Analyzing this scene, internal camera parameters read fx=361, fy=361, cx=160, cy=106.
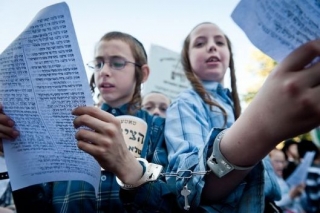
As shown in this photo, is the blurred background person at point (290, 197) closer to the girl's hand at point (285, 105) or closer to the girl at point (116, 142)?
the girl at point (116, 142)

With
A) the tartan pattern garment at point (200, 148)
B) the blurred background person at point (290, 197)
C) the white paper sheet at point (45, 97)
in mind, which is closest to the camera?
the white paper sheet at point (45, 97)

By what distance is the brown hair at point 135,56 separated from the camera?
56.1 inches

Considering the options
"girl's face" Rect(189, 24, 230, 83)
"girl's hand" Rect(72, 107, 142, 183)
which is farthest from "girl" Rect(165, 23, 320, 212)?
"girl's hand" Rect(72, 107, 142, 183)

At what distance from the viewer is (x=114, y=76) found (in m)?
1.35

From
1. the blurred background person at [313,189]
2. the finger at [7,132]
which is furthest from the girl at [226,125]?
the blurred background person at [313,189]

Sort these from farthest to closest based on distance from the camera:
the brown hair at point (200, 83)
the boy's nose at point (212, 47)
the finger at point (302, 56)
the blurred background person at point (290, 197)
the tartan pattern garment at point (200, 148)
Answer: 1. the blurred background person at point (290, 197)
2. the boy's nose at point (212, 47)
3. the brown hair at point (200, 83)
4. the tartan pattern garment at point (200, 148)
5. the finger at point (302, 56)

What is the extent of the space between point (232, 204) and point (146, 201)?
8.7 inches

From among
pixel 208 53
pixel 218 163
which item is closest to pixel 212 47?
pixel 208 53

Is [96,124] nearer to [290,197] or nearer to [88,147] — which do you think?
[88,147]

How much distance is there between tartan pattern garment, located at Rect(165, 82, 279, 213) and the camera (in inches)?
34.7

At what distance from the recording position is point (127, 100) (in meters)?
1.42

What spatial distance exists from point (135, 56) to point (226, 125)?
49 centimetres

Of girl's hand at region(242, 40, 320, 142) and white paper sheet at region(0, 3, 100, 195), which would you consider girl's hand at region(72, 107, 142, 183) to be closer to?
white paper sheet at region(0, 3, 100, 195)

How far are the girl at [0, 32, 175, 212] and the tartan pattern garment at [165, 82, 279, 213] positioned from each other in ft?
0.25
